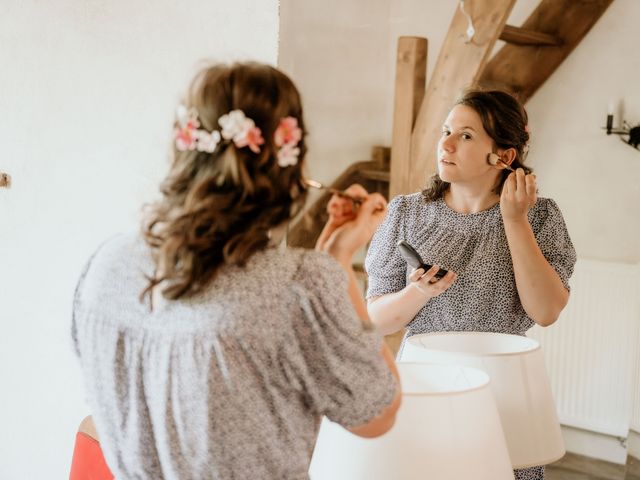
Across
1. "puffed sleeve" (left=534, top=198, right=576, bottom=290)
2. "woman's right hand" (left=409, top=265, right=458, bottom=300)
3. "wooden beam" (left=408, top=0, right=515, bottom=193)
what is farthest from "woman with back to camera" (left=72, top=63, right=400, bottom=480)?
"wooden beam" (left=408, top=0, right=515, bottom=193)

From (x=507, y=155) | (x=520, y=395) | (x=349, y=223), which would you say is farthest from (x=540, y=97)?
(x=349, y=223)

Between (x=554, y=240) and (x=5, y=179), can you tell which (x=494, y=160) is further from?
(x=5, y=179)

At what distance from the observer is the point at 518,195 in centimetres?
152

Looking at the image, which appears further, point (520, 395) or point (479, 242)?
point (479, 242)

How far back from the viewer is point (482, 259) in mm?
1646

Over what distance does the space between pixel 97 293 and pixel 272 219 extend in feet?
0.77

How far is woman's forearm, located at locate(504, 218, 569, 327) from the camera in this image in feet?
5.04

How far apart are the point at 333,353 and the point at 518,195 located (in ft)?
2.37

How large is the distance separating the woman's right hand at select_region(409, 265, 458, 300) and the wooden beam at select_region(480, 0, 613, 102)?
1501mm

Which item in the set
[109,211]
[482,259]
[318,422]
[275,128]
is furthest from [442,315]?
[109,211]

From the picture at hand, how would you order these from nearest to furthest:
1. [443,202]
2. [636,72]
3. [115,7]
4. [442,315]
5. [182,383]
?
[182,383] < [442,315] < [443,202] < [115,7] < [636,72]

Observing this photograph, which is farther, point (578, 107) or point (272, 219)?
point (578, 107)

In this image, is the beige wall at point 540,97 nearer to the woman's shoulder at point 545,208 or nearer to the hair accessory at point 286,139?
the woman's shoulder at point 545,208

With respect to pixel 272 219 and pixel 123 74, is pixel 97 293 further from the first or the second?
pixel 123 74
